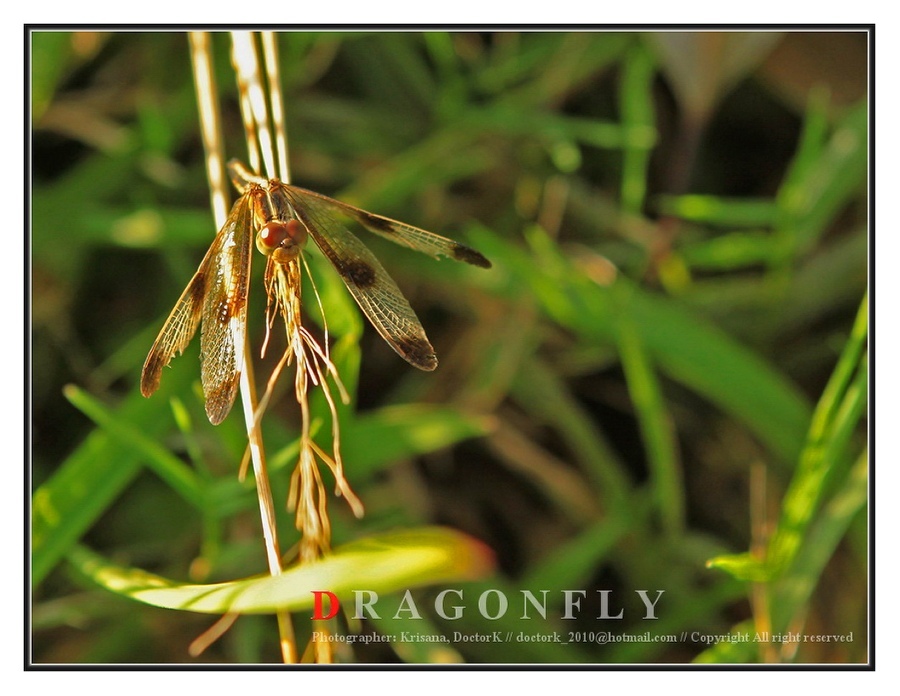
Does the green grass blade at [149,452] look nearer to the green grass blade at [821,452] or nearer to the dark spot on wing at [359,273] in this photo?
the dark spot on wing at [359,273]

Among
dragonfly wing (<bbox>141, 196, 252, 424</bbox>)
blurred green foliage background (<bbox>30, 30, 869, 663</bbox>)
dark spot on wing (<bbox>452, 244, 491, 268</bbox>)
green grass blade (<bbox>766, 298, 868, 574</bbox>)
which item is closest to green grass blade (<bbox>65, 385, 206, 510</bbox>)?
blurred green foliage background (<bbox>30, 30, 869, 663</bbox>)

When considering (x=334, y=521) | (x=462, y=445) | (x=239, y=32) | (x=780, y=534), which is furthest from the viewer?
(x=462, y=445)

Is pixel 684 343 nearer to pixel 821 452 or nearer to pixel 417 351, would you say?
pixel 821 452

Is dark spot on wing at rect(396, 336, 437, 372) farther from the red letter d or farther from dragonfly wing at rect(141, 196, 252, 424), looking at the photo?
the red letter d

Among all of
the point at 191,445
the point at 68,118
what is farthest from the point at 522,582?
the point at 68,118

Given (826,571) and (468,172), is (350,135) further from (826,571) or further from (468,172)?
(826,571)

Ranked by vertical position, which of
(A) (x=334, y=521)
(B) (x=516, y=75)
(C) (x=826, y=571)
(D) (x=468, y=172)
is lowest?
(C) (x=826, y=571)

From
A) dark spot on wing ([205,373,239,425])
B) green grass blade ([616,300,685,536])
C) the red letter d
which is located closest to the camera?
dark spot on wing ([205,373,239,425])

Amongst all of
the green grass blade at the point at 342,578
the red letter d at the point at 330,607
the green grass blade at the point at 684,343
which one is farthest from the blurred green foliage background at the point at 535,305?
the green grass blade at the point at 342,578
